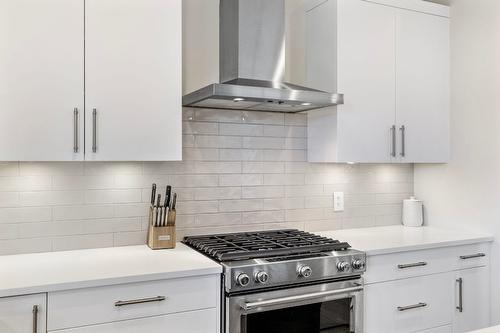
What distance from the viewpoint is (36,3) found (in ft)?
6.42

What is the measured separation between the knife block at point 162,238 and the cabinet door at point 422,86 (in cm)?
157

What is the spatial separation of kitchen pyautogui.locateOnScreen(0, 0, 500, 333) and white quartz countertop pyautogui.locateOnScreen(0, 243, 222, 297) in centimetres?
1

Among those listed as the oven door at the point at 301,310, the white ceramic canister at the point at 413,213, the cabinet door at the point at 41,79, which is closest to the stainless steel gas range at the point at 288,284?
the oven door at the point at 301,310

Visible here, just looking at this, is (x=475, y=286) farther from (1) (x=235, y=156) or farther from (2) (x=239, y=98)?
(2) (x=239, y=98)

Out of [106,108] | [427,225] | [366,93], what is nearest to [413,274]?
[427,225]

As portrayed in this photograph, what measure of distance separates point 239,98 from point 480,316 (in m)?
2.14

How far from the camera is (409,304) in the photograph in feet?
8.40

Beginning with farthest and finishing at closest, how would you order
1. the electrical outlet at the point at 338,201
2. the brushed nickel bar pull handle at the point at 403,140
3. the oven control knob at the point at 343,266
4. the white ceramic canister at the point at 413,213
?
the white ceramic canister at the point at 413,213 < the electrical outlet at the point at 338,201 < the brushed nickel bar pull handle at the point at 403,140 < the oven control knob at the point at 343,266

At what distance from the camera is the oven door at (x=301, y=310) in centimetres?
203

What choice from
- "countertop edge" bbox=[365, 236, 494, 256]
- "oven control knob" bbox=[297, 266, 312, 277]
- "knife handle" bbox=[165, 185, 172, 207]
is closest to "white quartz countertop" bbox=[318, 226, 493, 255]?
"countertop edge" bbox=[365, 236, 494, 256]

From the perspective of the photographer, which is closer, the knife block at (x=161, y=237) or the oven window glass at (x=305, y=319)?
the oven window glass at (x=305, y=319)

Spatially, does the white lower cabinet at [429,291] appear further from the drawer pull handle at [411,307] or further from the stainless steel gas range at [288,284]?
the stainless steel gas range at [288,284]

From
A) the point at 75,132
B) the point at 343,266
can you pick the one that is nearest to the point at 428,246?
the point at 343,266

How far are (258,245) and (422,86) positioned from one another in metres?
1.62
